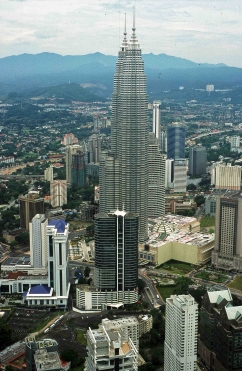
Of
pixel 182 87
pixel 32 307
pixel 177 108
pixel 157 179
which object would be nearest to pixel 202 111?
pixel 177 108

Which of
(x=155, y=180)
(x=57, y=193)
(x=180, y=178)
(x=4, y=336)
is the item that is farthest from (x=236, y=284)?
(x=180, y=178)

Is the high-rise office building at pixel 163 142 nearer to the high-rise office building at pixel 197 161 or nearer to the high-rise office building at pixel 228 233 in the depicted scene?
the high-rise office building at pixel 197 161

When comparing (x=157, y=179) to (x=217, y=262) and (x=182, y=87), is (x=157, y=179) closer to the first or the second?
(x=217, y=262)

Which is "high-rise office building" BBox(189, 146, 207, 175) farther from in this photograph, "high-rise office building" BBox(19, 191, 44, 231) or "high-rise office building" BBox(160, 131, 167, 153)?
"high-rise office building" BBox(19, 191, 44, 231)

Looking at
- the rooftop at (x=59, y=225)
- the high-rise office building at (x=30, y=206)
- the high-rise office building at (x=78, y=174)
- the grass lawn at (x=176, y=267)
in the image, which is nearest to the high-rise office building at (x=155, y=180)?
the grass lawn at (x=176, y=267)

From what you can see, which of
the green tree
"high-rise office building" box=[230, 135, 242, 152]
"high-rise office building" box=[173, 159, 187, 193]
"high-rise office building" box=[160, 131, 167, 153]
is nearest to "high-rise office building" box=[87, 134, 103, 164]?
"high-rise office building" box=[160, 131, 167, 153]

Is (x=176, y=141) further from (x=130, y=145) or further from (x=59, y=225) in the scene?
(x=59, y=225)
